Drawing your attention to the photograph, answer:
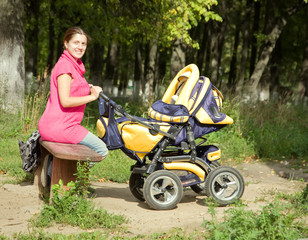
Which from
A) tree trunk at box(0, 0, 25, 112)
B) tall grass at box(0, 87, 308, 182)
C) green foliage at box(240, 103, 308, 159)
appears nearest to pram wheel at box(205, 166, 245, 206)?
tall grass at box(0, 87, 308, 182)

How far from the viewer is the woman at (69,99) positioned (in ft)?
16.9

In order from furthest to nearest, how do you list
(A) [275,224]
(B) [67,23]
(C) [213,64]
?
(C) [213,64], (B) [67,23], (A) [275,224]

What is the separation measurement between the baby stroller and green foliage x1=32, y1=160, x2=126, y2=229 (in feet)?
2.36

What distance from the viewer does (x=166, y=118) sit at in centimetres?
566

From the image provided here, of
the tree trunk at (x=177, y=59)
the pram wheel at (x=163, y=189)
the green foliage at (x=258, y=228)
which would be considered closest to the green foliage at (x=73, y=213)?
the pram wheel at (x=163, y=189)

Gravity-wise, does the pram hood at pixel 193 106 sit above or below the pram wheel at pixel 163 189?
above

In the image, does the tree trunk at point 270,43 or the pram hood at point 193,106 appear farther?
the tree trunk at point 270,43

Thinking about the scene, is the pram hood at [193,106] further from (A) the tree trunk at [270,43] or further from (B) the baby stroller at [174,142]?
(A) the tree trunk at [270,43]

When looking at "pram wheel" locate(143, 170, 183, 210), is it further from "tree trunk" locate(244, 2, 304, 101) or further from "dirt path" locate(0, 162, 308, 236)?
"tree trunk" locate(244, 2, 304, 101)

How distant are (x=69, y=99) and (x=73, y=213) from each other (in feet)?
4.08

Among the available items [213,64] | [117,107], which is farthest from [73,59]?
[213,64]

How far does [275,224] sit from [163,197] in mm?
1953

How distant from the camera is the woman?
16.9 ft

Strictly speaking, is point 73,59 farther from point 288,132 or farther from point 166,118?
point 288,132
